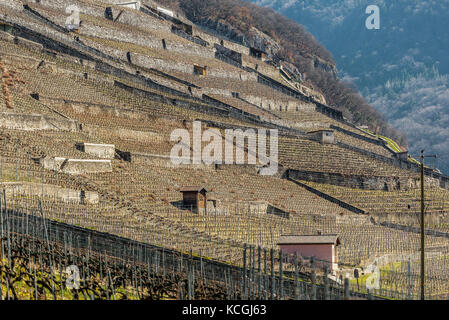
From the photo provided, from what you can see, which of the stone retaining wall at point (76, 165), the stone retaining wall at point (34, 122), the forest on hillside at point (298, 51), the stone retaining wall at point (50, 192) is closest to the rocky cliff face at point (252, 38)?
the forest on hillside at point (298, 51)

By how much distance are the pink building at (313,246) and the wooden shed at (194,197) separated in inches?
219

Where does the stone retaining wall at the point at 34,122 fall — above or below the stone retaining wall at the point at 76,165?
above

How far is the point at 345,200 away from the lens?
158 ft

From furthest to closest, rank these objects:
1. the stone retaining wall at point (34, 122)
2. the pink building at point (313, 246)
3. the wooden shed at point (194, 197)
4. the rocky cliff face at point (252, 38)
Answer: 1. the rocky cliff face at point (252, 38)
2. the stone retaining wall at point (34, 122)
3. the wooden shed at point (194, 197)
4. the pink building at point (313, 246)

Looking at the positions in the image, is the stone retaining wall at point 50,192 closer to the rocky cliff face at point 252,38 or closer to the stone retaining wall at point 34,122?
the stone retaining wall at point 34,122

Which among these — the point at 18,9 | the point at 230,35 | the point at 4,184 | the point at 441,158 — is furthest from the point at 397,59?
the point at 4,184

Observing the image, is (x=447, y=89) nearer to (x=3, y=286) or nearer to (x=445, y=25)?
(x=445, y=25)

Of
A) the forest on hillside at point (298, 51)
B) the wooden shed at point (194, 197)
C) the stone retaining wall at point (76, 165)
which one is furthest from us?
the forest on hillside at point (298, 51)

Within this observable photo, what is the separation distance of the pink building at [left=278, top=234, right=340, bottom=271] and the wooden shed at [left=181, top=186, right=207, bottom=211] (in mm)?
5568

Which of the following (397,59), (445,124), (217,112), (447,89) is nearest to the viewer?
(217,112)

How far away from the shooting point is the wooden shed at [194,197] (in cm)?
3766

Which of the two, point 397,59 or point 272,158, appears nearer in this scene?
point 272,158

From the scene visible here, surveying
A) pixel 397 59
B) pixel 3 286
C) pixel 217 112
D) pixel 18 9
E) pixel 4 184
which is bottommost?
pixel 3 286
